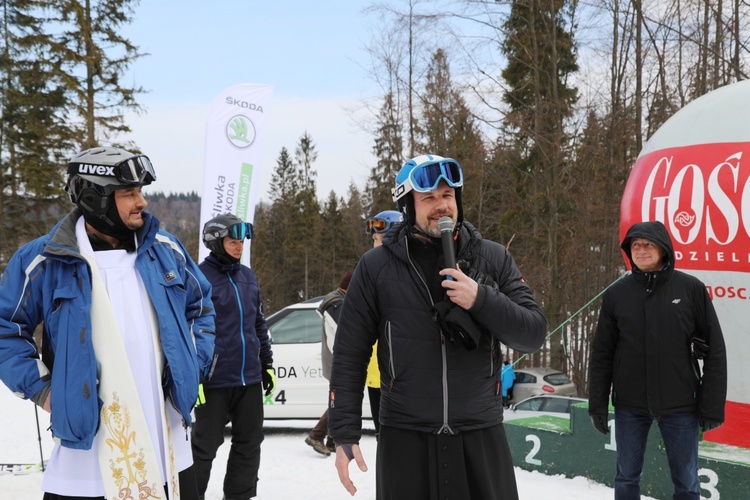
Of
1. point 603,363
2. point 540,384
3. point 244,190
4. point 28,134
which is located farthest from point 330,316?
point 28,134

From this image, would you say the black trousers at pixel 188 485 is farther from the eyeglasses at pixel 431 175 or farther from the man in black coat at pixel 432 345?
the eyeglasses at pixel 431 175

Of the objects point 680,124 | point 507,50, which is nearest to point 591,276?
point 507,50

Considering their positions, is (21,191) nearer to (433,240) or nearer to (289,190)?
(433,240)

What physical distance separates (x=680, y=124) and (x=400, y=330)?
3977 mm

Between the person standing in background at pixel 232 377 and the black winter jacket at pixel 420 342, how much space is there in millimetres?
2180

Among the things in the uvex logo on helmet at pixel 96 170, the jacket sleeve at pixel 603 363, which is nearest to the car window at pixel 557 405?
the jacket sleeve at pixel 603 363

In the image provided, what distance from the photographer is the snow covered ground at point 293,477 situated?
5.46 metres

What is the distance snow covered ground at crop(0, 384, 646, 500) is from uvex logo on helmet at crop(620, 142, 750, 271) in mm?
2052

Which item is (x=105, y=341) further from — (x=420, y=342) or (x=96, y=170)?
(x=420, y=342)

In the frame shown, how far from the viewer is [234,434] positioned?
4.90 meters

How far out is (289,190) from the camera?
193ft

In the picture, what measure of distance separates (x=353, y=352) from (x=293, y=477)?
4.01m

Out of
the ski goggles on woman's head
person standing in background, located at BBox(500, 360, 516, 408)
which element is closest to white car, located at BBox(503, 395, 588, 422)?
person standing in background, located at BBox(500, 360, 516, 408)

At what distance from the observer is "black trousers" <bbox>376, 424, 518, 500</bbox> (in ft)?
8.21
